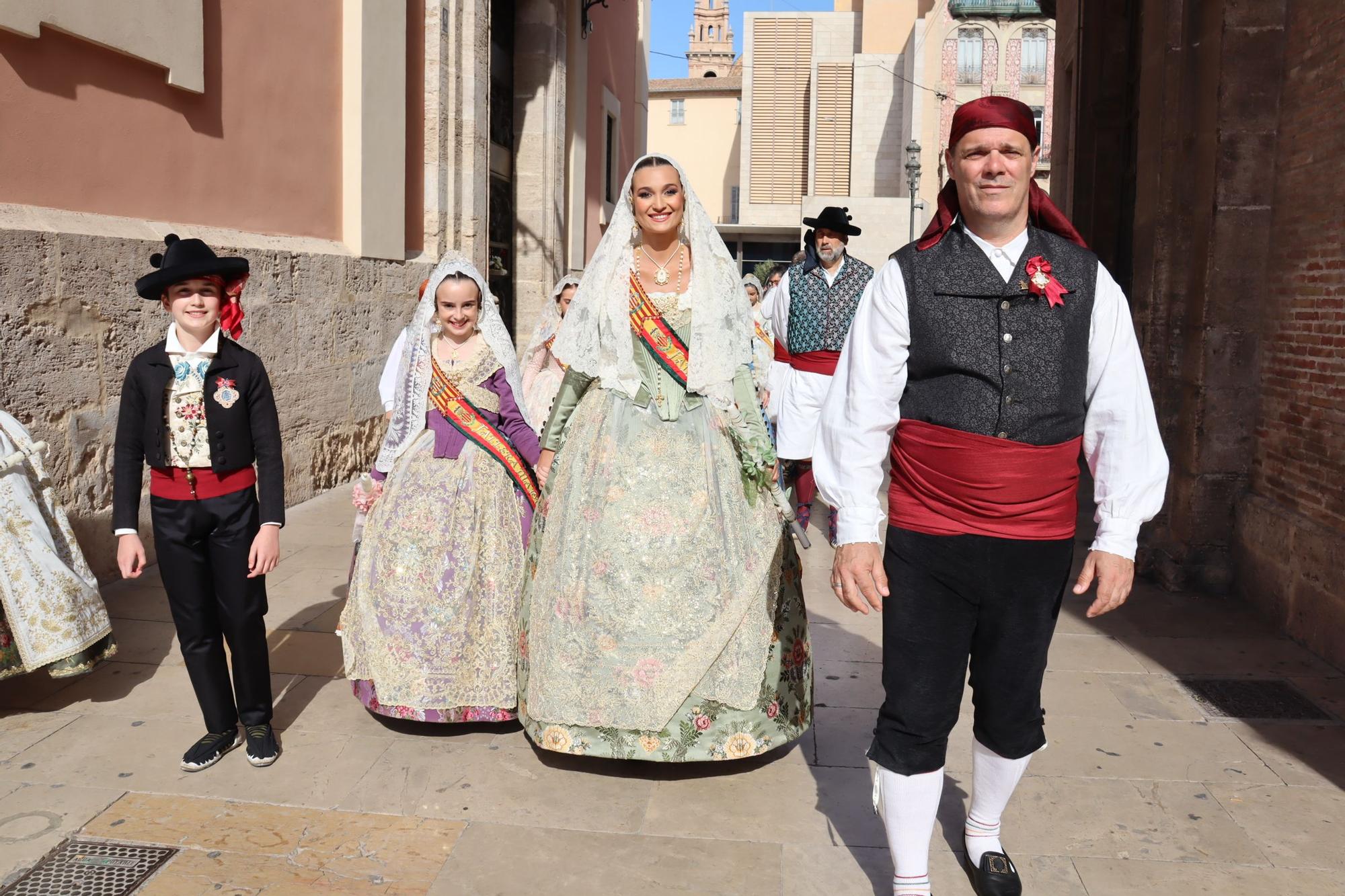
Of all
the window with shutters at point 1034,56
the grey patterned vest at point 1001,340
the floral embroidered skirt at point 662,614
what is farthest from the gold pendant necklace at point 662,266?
the window with shutters at point 1034,56

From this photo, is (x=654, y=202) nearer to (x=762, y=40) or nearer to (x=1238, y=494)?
(x=1238, y=494)

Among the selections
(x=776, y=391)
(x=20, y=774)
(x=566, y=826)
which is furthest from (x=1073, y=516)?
(x=776, y=391)

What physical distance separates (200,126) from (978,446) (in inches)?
240

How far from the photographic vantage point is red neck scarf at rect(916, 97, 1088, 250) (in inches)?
106

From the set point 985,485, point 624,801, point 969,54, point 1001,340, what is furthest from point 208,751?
point 969,54

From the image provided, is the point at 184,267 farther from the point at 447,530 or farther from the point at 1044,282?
the point at 1044,282

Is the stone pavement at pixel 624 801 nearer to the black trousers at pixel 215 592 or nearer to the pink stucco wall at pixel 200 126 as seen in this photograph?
the black trousers at pixel 215 592

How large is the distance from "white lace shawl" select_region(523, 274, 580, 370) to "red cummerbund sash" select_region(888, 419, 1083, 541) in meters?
4.57

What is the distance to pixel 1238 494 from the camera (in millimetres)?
6391

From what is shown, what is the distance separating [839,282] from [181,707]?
476 centimetres

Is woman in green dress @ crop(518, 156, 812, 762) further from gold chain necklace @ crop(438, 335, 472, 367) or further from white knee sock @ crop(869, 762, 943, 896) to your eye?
white knee sock @ crop(869, 762, 943, 896)

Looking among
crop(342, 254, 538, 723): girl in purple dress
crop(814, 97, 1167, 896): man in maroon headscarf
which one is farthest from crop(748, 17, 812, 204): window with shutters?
crop(814, 97, 1167, 896): man in maroon headscarf

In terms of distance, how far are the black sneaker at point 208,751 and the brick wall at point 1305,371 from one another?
471cm

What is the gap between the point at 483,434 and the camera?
4.40 meters
